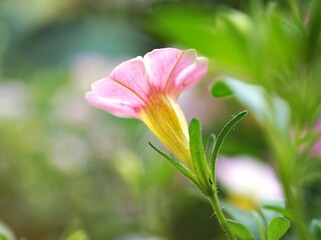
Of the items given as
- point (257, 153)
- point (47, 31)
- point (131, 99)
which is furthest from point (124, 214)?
point (47, 31)

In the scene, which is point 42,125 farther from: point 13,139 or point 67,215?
point 67,215

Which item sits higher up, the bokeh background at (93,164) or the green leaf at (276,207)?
the bokeh background at (93,164)

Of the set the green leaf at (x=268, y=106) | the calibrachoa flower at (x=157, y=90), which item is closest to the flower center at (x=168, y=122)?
the calibrachoa flower at (x=157, y=90)

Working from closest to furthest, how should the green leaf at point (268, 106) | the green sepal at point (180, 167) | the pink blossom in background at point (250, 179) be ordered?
the green sepal at point (180, 167), the green leaf at point (268, 106), the pink blossom in background at point (250, 179)

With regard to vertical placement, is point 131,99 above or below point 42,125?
below

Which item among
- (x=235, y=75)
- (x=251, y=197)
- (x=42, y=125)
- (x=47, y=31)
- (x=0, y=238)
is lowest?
(x=0, y=238)

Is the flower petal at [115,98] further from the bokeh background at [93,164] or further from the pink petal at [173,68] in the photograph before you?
the bokeh background at [93,164]

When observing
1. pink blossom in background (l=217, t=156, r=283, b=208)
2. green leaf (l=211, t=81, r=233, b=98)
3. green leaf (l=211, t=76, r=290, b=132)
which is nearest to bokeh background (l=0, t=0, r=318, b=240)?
pink blossom in background (l=217, t=156, r=283, b=208)
